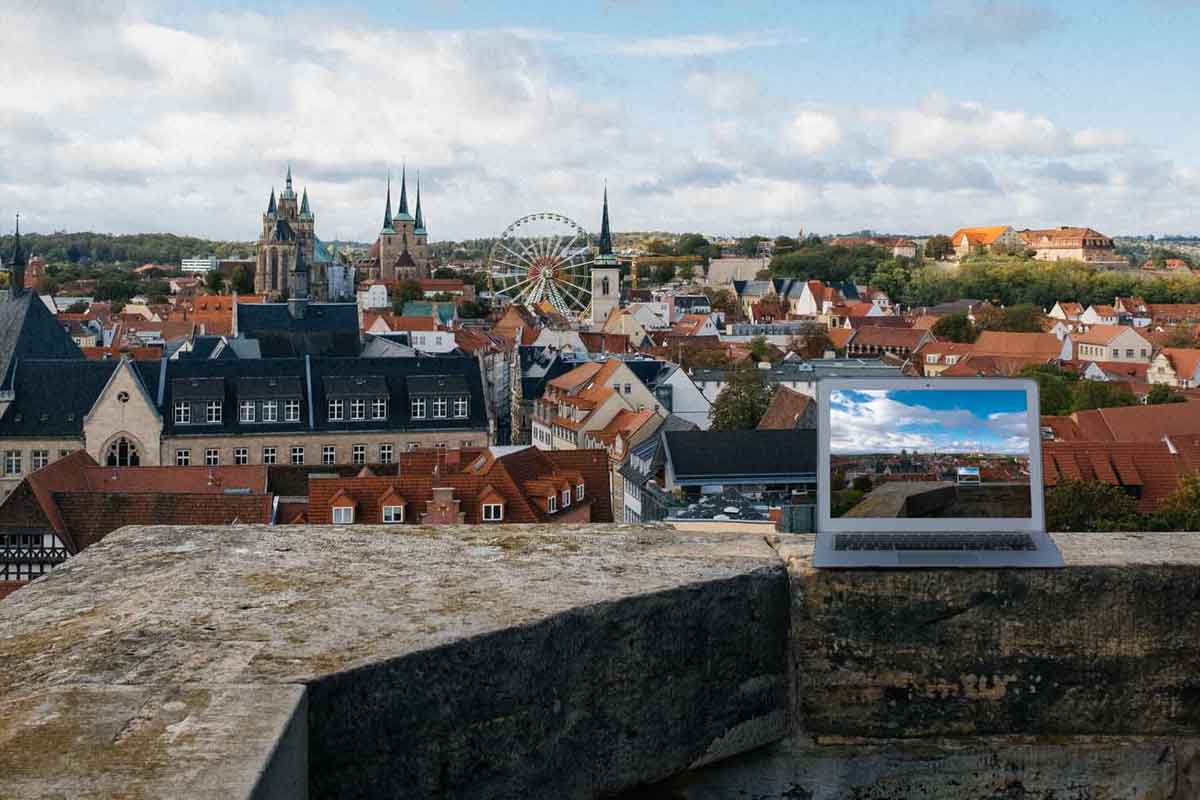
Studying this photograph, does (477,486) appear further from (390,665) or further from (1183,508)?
(390,665)

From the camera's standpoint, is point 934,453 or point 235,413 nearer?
point 934,453

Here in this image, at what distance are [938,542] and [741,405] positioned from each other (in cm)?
5203

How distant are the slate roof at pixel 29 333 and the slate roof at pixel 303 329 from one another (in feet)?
35.8

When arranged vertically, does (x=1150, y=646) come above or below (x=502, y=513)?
above

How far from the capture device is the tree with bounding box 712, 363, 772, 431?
54.2 metres

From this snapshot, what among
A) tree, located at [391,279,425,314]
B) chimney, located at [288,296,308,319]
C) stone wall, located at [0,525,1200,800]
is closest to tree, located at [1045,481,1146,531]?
stone wall, located at [0,525,1200,800]

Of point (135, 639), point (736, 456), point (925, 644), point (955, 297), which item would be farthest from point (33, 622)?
point (955, 297)

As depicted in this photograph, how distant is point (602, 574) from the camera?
11.5 feet

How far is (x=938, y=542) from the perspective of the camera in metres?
3.47

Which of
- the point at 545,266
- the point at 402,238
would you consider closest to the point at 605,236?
the point at 545,266

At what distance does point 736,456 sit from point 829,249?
143 metres

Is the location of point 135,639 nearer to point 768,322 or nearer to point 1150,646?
point 1150,646

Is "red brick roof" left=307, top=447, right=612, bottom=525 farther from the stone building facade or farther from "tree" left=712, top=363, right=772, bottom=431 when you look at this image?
"tree" left=712, top=363, right=772, bottom=431

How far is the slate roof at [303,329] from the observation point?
6391cm
